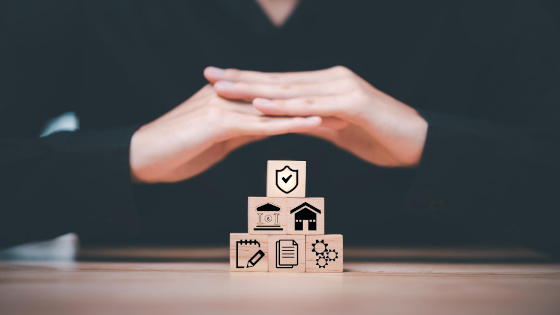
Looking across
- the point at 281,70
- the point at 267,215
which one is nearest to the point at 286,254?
the point at 267,215

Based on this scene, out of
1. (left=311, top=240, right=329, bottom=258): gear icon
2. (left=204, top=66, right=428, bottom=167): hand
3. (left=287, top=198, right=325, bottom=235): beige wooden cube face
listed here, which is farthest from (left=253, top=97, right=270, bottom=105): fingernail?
(left=311, top=240, right=329, bottom=258): gear icon

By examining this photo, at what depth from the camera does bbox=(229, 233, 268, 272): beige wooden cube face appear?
0.95 meters

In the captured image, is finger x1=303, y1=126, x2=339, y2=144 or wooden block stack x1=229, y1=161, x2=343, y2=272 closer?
wooden block stack x1=229, y1=161, x2=343, y2=272

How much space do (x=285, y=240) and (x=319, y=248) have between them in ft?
0.27

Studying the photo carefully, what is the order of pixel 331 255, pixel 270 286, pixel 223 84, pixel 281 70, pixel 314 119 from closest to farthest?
pixel 270 286, pixel 331 255, pixel 314 119, pixel 223 84, pixel 281 70

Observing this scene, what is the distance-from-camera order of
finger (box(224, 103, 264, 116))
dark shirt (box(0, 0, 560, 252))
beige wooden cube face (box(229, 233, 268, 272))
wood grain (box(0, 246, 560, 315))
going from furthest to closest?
dark shirt (box(0, 0, 560, 252)) < finger (box(224, 103, 264, 116)) < beige wooden cube face (box(229, 233, 268, 272)) < wood grain (box(0, 246, 560, 315))

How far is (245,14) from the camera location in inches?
68.1

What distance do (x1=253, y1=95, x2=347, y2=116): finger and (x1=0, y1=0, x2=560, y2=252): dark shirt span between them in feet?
1.28

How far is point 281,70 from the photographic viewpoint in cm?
177

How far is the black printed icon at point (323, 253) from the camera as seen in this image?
3.14 feet

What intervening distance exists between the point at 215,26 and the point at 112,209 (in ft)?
3.05

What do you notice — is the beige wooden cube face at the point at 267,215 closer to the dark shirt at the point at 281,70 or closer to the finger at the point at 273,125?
the finger at the point at 273,125

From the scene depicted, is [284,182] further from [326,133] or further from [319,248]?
[326,133]

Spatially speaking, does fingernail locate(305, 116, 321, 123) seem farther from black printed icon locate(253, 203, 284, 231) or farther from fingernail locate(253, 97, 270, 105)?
black printed icon locate(253, 203, 284, 231)
